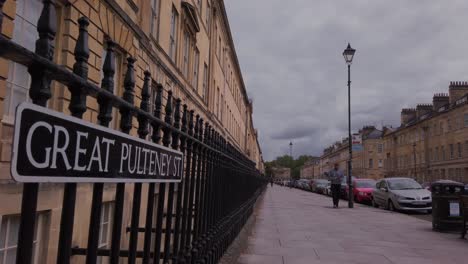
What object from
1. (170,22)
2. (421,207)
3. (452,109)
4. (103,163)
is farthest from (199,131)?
(452,109)

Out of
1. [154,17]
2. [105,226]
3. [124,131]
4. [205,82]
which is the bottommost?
[105,226]

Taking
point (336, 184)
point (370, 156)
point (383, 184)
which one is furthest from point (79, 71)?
point (370, 156)

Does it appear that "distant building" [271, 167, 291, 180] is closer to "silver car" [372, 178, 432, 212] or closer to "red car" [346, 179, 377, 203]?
"red car" [346, 179, 377, 203]

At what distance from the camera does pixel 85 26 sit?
168 centimetres

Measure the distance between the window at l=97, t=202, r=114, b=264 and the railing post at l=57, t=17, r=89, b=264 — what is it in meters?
5.58

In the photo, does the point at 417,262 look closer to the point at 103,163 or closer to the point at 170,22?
the point at 103,163

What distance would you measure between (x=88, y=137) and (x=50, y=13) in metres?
0.49

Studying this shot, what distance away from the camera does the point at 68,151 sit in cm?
147

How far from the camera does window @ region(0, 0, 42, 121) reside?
243 inches

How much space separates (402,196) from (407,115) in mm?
56811

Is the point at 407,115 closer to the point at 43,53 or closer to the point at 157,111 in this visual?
the point at 157,111

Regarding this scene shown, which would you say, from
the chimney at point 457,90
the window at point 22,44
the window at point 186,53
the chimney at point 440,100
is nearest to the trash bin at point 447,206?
the window at point 22,44

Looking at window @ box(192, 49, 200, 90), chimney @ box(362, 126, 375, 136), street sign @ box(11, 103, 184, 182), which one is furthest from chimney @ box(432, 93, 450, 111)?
street sign @ box(11, 103, 184, 182)

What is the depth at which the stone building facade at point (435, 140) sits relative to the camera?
48.3 m
